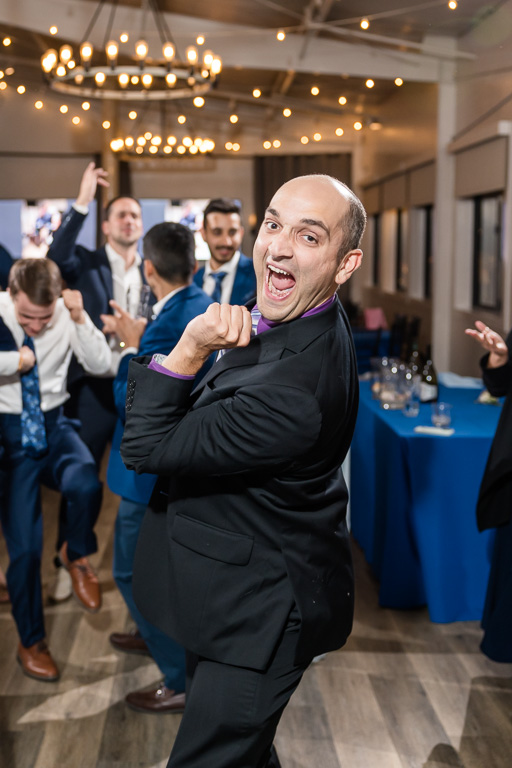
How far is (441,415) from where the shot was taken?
3.45 m

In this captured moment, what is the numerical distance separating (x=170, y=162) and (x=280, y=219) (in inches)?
480

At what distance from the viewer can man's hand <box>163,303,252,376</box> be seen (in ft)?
4.45

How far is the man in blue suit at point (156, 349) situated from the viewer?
242 cm

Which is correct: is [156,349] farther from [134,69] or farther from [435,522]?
[134,69]

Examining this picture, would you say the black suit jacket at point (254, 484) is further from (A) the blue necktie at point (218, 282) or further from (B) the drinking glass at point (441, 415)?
(A) the blue necktie at point (218, 282)

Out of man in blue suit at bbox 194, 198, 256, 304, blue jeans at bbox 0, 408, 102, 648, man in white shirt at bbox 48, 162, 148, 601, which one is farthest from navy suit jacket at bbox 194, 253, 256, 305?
blue jeans at bbox 0, 408, 102, 648

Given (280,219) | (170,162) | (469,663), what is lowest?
(469,663)

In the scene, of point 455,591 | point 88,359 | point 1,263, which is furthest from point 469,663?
point 1,263

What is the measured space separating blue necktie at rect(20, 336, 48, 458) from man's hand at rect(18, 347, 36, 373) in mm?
71

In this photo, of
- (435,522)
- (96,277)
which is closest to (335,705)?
(435,522)

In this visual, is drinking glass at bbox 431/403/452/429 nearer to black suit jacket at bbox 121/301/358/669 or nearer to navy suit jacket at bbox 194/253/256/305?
navy suit jacket at bbox 194/253/256/305

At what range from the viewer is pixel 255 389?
54.2 inches

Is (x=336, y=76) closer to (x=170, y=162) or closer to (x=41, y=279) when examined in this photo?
(x=170, y=162)

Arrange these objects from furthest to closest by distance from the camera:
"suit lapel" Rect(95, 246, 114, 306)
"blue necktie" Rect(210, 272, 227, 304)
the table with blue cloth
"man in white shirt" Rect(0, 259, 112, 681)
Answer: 1. "blue necktie" Rect(210, 272, 227, 304)
2. "suit lapel" Rect(95, 246, 114, 306)
3. the table with blue cloth
4. "man in white shirt" Rect(0, 259, 112, 681)
